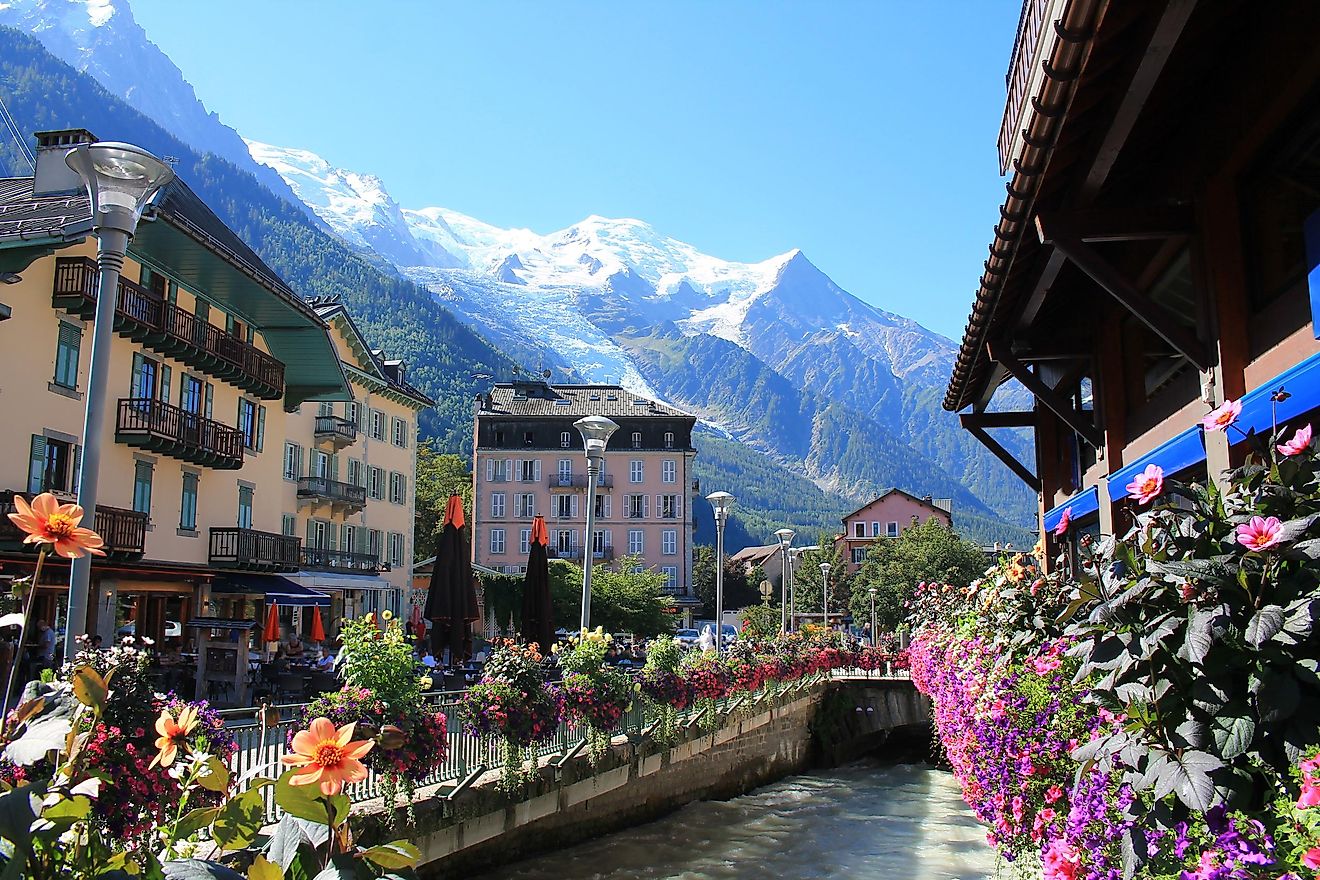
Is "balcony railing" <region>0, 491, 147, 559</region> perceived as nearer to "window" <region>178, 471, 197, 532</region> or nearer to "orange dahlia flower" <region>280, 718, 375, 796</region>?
"window" <region>178, 471, 197, 532</region>

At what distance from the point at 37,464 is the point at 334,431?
16.6 meters

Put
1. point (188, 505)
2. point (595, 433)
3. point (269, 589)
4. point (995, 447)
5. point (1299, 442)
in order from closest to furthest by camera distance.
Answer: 1. point (1299, 442)
2. point (595, 433)
3. point (995, 447)
4. point (188, 505)
5. point (269, 589)

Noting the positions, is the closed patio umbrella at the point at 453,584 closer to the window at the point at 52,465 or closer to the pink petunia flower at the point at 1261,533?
the window at the point at 52,465

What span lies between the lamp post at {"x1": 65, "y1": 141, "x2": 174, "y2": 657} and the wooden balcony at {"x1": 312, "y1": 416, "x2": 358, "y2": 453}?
31.6m

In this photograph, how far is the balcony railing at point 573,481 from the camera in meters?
76.0

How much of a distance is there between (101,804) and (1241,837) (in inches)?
238

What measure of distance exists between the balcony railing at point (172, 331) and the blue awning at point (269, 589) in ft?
16.7

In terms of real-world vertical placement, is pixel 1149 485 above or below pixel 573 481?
below

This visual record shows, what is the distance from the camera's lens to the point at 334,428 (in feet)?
129

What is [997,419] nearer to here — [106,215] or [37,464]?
[106,215]

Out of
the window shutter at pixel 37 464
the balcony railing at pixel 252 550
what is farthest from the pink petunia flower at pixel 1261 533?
the balcony railing at pixel 252 550

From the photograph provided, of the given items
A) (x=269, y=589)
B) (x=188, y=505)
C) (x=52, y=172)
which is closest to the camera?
(x=52, y=172)

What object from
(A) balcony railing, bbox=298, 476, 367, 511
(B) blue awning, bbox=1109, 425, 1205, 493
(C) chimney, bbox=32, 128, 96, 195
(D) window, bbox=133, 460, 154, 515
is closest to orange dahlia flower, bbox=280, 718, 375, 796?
(B) blue awning, bbox=1109, 425, 1205, 493

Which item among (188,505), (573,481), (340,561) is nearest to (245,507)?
(188,505)
